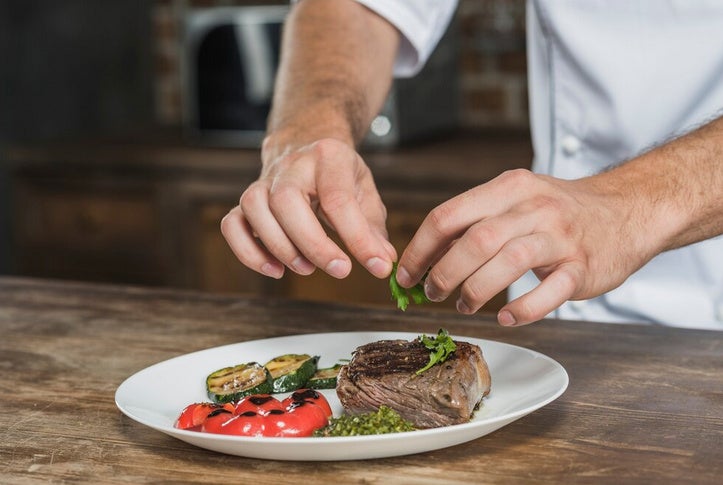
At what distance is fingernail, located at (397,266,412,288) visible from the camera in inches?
43.3

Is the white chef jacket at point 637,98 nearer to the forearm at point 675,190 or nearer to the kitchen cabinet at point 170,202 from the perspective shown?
the forearm at point 675,190

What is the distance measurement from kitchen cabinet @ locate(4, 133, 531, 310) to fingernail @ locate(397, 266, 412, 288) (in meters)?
1.62

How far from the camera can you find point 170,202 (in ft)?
10.4

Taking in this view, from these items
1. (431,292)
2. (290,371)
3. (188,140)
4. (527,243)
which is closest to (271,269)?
(290,371)

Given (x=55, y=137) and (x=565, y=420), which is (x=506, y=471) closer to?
(x=565, y=420)

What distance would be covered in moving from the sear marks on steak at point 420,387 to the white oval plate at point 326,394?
36 mm

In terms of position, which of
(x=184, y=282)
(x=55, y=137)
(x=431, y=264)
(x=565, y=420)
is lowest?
(x=184, y=282)

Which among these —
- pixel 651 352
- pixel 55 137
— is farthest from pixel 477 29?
pixel 651 352

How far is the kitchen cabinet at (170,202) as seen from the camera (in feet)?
9.23

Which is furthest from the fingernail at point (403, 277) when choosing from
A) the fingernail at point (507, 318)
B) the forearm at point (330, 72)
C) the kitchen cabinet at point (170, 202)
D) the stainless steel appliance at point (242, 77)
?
the stainless steel appliance at point (242, 77)

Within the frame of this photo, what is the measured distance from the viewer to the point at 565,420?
3.41 feet

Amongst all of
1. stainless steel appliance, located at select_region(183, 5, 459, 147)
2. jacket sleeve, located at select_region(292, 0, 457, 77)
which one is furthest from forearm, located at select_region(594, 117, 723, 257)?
stainless steel appliance, located at select_region(183, 5, 459, 147)

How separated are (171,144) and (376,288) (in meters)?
0.93

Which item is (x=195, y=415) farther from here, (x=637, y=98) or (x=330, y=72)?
(x=637, y=98)
